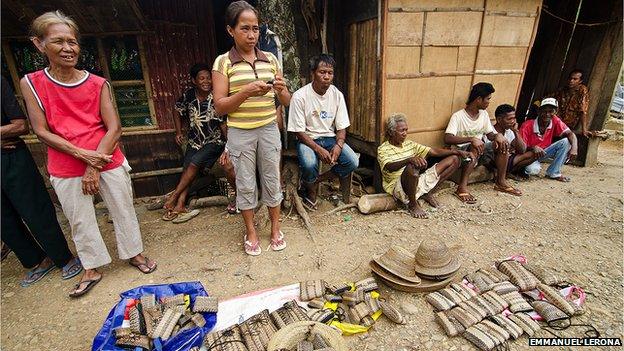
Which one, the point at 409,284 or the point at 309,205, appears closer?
the point at 409,284

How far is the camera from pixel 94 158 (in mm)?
2510

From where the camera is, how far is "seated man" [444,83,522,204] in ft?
14.9

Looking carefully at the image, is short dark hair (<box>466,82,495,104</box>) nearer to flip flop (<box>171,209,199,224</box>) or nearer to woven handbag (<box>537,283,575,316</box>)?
woven handbag (<box>537,283,575,316</box>)

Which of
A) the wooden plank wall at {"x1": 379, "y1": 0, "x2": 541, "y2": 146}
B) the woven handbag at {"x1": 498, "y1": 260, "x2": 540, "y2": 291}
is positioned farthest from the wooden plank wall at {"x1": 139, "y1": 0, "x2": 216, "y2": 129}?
the woven handbag at {"x1": 498, "y1": 260, "x2": 540, "y2": 291}

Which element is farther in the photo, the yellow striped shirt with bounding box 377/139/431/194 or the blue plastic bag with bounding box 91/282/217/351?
the yellow striped shirt with bounding box 377/139/431/194

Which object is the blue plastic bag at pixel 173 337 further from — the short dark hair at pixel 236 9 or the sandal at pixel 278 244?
the short dark hair at pixel 236 9

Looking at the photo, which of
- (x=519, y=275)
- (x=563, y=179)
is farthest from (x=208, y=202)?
(x=563, y=179)

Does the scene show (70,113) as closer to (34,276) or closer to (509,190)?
(34,276)

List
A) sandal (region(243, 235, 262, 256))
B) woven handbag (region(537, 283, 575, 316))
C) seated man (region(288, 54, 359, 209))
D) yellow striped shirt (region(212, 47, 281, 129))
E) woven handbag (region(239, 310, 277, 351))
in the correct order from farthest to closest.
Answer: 1. seated man (region(288, 54, 359, 209))
2. sandal (region(243, 235, 262, 256))
3. yellow striped shirt (region(212, 47, 281, 129))
4. woven handbag (region(537, 283, 575, 316))
5. woven handbag (region(239, 310, 277, 351))

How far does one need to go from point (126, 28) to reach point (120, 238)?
2943 millimetres

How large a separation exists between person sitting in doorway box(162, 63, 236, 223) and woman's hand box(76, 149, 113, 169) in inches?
61.4

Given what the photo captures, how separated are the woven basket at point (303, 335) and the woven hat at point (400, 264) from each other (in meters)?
0.78

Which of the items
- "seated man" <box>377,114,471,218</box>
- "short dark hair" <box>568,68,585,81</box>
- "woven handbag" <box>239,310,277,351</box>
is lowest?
"woven handbag" <box>239,310,277,351</box>

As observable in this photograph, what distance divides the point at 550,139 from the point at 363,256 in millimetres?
4488
